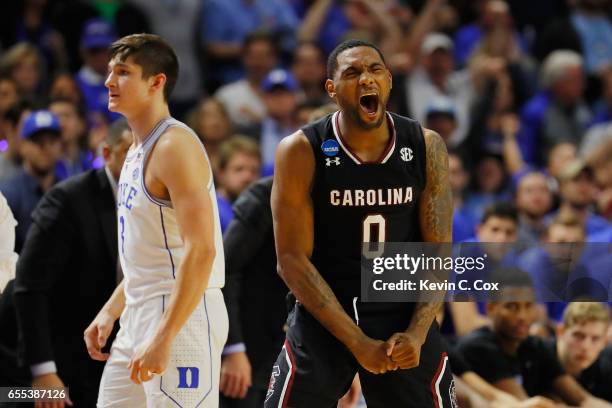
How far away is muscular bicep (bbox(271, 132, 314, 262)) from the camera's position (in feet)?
17.4

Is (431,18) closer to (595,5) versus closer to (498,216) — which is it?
(595,5)

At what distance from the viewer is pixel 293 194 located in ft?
17.4

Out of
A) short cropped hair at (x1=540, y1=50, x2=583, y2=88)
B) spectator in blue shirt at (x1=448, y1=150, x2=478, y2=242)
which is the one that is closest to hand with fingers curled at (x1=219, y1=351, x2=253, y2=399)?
spectator in blue shirt at (x1=448, y1=150, x2=478, y2=242)

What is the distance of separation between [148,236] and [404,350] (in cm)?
120

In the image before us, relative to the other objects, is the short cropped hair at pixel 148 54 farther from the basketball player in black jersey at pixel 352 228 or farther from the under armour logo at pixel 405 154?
the under armour logo at pixel 405 154

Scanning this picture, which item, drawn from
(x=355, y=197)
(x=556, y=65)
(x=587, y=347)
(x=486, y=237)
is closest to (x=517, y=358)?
(x=587, y=347)

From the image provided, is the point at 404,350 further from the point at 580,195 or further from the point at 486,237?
the point at 580,195

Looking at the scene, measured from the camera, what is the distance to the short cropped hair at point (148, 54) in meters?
5.29

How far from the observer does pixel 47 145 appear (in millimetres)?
8281

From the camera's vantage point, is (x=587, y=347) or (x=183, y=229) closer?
(x=183, y=229)

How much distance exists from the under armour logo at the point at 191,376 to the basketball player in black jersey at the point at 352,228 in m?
0.41

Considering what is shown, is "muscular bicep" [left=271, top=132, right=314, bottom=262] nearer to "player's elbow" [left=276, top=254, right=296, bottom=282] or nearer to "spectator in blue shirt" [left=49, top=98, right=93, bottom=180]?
"player's elbow" [left=276, top=254, right=296, bottom=282]

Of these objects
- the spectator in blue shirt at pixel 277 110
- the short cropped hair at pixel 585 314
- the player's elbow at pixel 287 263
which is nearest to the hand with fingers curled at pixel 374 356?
the player's elbow at pixel 287 263

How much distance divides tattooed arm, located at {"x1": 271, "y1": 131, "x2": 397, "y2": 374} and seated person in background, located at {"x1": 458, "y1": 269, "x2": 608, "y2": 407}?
95.3 inches
